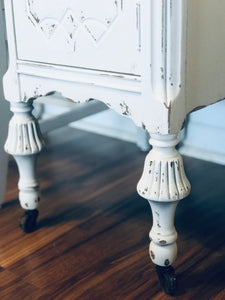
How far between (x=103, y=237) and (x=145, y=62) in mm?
395

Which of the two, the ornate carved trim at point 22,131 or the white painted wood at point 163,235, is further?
the ornate carved trim at point 22,131

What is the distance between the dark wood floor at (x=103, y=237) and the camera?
2.62ft

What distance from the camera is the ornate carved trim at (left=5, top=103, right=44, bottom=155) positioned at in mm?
903

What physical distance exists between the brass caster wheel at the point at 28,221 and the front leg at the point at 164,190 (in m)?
0.30

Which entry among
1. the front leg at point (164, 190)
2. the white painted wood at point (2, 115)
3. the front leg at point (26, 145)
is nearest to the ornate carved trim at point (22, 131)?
the front leg at point (26, 145)

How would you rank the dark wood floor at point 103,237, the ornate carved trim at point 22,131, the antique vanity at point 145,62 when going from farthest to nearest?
the ornate carved trim at point 22,131 → the dark wood floor at point 103,237 → the antique vanity at point 145,62

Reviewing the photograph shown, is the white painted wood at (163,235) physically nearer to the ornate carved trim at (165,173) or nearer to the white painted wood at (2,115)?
the ornate carved trim at (165,173)

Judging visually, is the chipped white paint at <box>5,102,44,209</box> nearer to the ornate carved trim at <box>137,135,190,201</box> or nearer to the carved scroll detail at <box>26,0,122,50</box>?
the carved scroll detail at <box>26,0,122,50</box>

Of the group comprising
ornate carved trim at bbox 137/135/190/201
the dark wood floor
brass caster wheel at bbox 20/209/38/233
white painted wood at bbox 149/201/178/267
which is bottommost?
the dark wood floor

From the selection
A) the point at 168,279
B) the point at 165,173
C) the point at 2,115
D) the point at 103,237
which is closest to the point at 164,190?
the point at 165,173

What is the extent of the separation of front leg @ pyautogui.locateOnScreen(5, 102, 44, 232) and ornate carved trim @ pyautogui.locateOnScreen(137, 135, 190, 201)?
275 millimetres

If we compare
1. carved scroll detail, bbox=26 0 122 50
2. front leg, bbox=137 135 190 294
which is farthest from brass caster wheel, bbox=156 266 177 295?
carved scroll detail, bbox=26 0 122 50

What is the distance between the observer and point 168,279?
770 millimetres

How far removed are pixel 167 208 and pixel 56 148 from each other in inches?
29.4
